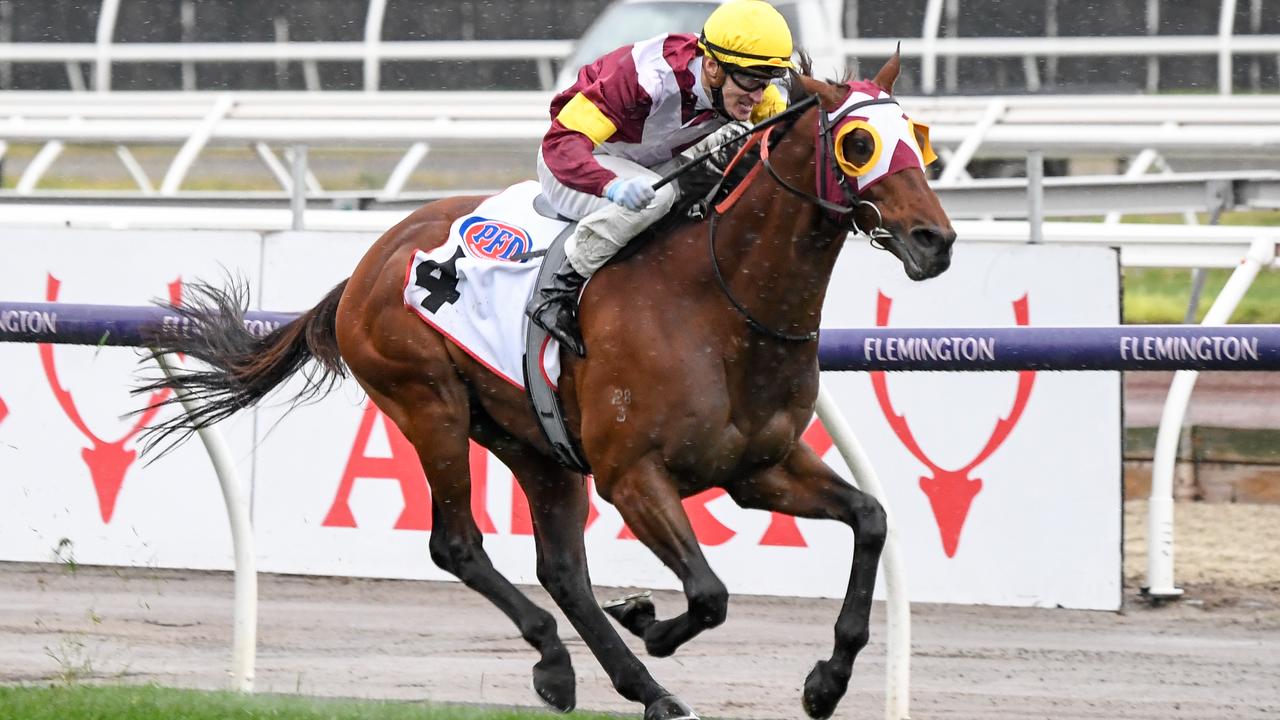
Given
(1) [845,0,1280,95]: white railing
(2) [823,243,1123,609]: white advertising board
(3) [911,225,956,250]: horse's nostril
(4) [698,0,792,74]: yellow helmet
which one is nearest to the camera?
(3) [911,225,956,250]: horse's nostril

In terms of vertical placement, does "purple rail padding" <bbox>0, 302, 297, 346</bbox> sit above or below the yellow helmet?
below

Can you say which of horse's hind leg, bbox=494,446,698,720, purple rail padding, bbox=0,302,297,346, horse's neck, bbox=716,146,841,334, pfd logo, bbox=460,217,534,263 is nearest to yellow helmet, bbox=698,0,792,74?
horse's neck, bbox=716,146,841,334

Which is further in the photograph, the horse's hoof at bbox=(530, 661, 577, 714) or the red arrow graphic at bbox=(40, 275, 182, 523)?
the red arrow graphic at bbox=(40, 275, 182, 523)

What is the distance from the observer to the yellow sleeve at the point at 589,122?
4277mm

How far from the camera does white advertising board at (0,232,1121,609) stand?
20.2 ft

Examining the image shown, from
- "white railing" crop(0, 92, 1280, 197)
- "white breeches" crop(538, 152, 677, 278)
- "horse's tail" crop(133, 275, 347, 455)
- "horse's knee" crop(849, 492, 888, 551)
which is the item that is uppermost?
"white railing" crop(0, 92, 1280, 197)

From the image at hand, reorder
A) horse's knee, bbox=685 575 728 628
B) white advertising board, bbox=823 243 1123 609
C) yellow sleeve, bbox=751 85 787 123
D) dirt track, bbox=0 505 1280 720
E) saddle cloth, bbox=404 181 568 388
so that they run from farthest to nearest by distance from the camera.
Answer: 1. white advertising board, bbox=823 243 1123 609
2. dirt track, bbox=0 505 1280 720
3. saddle cloth, bbox=404 181 568 388
4. yellow sleeve, bbox=751 85 787 123
5. horse's knee, bbox=685 575 728 628

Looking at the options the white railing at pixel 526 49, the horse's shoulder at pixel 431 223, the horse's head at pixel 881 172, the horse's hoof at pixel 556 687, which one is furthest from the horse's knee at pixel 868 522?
the white railing at pixel 526 49

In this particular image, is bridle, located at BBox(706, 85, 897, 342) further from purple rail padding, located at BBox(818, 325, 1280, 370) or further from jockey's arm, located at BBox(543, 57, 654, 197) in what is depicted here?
purple rail padding, located at BBox(818, 325, 1280, 370)

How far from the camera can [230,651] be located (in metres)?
5.60

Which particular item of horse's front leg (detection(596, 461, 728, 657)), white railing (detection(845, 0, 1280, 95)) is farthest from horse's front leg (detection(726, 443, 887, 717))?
white railing (detection(845, 0, 1280, 95))

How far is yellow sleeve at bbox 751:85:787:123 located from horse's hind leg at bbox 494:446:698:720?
110 cm

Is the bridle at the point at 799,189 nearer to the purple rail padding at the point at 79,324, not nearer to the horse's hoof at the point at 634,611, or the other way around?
the horse's hoof at the point at 634,611

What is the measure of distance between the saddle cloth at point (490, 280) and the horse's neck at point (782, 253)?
563mm
